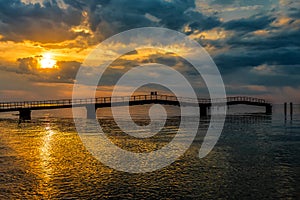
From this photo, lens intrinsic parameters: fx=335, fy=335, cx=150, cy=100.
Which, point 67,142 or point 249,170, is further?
point 67,142

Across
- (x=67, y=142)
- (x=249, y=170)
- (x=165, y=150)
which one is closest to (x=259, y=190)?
(x=249, y=170)

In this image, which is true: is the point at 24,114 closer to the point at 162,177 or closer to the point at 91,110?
the point at 91,110

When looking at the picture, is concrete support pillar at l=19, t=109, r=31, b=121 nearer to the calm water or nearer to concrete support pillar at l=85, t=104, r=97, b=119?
concrete support pillar at l=85, t=104, r=97, b=119

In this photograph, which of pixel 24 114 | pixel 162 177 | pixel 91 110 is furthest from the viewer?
pixel 91 110

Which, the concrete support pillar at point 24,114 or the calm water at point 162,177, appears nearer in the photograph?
the calm water at point 162,177

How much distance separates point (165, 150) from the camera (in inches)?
1137

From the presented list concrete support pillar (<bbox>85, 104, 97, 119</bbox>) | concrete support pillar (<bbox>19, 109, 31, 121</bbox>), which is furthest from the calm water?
concrete support pillar (<bbox>19, 109, 31, 121</bbox>)

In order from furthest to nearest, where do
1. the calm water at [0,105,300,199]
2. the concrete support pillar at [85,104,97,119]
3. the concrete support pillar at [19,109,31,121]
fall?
the concrete support pillar at [85,104,97,119] → the concrete support pillar at [19,109,31,121] → the calm water at [0,105,300,199]

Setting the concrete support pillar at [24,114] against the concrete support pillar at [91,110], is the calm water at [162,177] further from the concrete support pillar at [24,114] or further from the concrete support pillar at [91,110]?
the concrete support pillar at [24,114]

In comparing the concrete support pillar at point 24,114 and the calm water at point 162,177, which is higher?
the concrete support pillar at point 24,114

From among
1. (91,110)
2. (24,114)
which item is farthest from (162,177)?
(24,114)

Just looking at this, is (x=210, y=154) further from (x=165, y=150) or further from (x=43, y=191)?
(x=43, y=191)

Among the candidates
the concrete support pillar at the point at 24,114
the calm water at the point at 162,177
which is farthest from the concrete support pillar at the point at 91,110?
the calm water at the point at 162,177

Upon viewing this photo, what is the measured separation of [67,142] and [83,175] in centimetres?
1663
